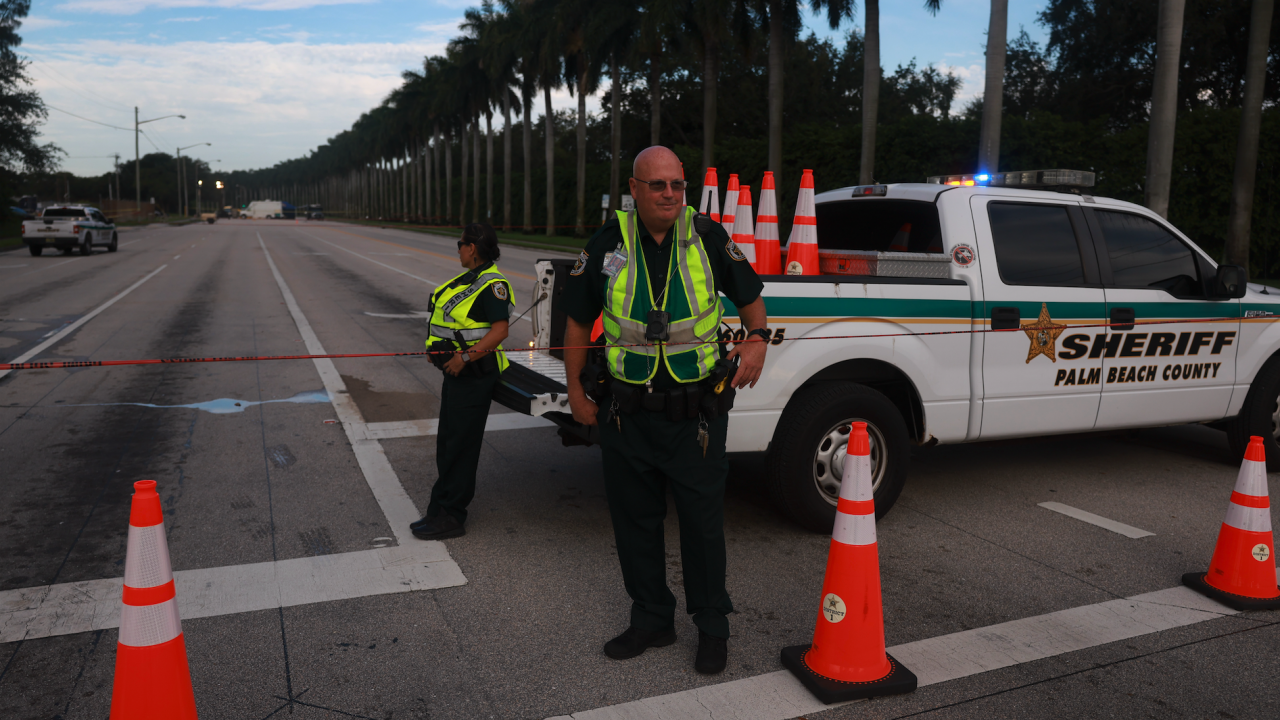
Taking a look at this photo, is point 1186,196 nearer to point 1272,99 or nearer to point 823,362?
point 1272,99

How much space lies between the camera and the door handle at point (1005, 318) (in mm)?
5246

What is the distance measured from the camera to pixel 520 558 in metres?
4.63

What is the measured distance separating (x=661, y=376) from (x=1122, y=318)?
3623 mm

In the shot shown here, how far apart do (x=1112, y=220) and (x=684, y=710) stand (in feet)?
14.2

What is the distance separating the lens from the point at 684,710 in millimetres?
3230

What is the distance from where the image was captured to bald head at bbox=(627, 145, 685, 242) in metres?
3.35

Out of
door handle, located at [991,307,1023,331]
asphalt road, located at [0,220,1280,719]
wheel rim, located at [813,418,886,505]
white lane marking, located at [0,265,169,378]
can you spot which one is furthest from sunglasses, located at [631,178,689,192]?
white lane marking, located at [0,265,169,378]

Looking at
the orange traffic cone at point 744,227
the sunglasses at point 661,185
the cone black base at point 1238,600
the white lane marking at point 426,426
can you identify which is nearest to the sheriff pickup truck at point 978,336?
the orange traffic cone at point 744,227

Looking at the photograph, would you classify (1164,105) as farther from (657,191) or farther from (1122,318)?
(657,191)

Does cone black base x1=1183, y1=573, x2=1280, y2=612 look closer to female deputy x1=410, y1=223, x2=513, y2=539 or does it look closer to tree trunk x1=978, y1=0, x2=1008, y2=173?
female deputy x1=410, y1=223, x2=513, y2=539

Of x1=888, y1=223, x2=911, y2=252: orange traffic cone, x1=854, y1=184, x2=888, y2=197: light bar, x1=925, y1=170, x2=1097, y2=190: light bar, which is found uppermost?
x1=925, y1=170, x2=1097, y2=190: light bar

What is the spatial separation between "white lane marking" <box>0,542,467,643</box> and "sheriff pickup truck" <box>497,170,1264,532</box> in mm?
957

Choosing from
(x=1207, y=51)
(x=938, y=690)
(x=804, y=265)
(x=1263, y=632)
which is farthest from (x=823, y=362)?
(x=1207, y=51)

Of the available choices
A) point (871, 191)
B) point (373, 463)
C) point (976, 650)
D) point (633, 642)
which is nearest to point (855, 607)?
point (976, 650)
